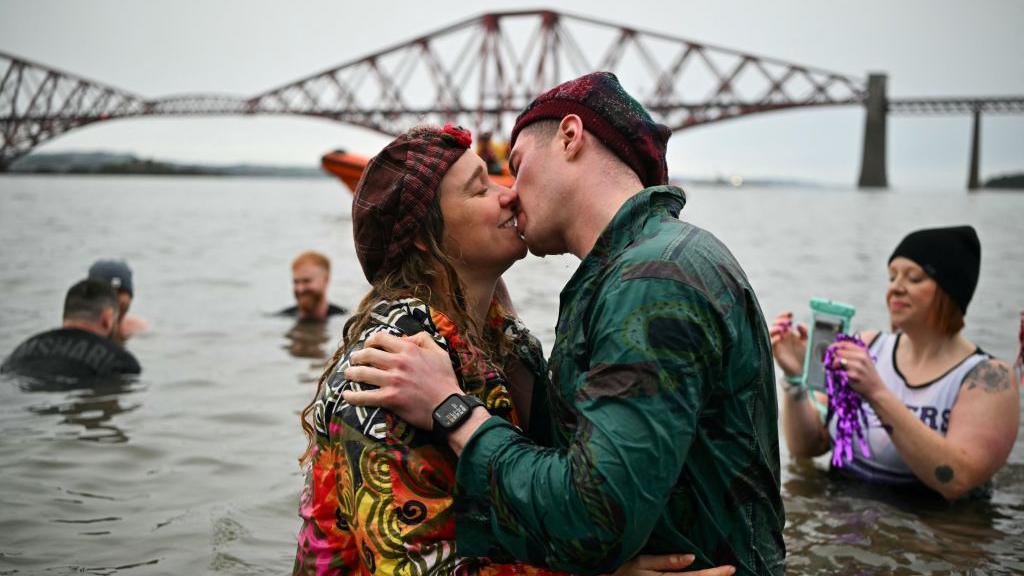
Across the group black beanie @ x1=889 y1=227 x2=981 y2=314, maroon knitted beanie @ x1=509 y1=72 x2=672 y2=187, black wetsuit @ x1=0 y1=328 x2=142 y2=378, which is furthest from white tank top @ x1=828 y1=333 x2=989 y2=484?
black wetsuit @ x1=0 y1=328 x2=142 y2=378

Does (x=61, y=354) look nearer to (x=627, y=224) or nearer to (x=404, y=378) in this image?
(x=404, y=378)

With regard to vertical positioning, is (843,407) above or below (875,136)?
below

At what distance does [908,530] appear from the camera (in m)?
5.02

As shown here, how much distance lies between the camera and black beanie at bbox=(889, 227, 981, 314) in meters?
4.82

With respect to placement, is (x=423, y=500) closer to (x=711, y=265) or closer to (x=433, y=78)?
(x=711, y=265)

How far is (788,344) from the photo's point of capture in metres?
4.88

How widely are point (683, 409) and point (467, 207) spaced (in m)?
0.99

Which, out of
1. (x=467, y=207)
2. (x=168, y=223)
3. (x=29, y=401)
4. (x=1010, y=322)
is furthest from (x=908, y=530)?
(x=168, y=223)

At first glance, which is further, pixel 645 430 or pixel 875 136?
pixel 875 136

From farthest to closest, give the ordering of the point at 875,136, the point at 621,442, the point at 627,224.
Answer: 1. the point at 875,136
2. the point at 627,224
3. the point at 621,442

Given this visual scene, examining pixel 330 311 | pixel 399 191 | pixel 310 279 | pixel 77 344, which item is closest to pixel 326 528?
pixel 399 191

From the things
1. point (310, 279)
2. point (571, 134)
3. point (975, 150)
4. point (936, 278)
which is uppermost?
point (975, 150)

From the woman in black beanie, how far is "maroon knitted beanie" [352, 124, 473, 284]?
2621 millimetres

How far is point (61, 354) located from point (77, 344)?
0.16 m
